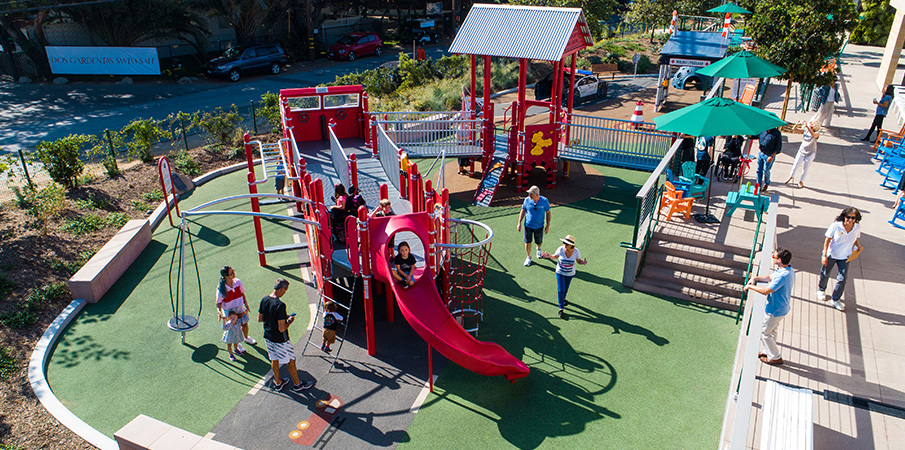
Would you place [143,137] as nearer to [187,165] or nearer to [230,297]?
[187,165]

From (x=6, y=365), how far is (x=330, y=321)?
4820 millimetres

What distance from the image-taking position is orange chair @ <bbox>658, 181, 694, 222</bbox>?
12117 mm

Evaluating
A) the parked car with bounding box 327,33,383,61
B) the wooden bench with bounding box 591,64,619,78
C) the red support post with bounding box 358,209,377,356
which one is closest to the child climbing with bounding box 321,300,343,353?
the red support post with bounding box 358,209,377,356

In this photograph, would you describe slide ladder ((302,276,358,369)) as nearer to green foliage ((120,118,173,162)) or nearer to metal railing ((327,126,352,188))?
metal railing ((327,126,352,188))

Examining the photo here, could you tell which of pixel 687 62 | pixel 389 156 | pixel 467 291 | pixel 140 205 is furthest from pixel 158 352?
pixel 687 62

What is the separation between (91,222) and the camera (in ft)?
43.4

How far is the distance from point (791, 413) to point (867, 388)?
1928 millimetres

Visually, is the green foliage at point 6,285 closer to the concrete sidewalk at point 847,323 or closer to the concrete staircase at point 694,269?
the concrete staircase at point 694,269

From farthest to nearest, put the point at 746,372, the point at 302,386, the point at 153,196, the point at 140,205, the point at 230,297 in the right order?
the point at 153,196 → the point at 140,205 → the point at 230,297 → the point at 302,386 → the point at 746,372

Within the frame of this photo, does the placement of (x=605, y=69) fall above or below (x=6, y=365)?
above

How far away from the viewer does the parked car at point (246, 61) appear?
31188mm

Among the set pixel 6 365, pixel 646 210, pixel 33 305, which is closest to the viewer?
pixel 6 365

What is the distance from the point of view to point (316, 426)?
307 inches

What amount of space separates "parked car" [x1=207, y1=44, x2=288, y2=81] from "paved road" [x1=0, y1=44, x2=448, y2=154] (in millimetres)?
532
